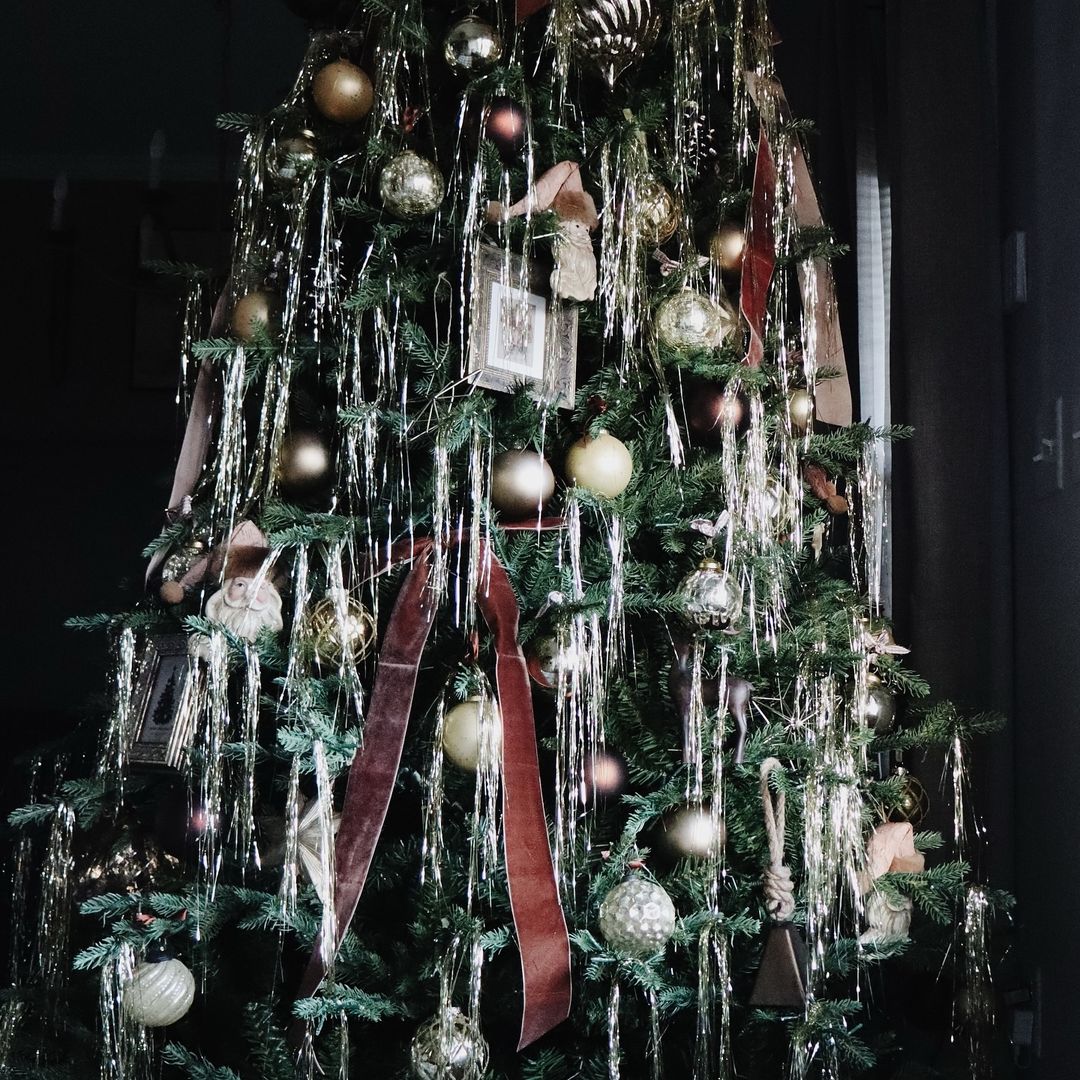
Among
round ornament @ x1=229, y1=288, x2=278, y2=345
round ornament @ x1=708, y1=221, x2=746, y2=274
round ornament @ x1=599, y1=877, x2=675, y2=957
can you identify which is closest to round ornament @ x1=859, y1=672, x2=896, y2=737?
round ornament @ x1=599, y1=877, x2=675, y2=957

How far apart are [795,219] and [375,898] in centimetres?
94

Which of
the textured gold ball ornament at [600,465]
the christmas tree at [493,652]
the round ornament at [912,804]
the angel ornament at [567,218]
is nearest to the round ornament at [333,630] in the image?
the christmas tree at [493,652]

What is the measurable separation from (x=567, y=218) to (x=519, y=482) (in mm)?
302

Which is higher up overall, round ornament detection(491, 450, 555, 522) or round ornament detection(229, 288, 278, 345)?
round ornament detection(229, 288, 278, 345)

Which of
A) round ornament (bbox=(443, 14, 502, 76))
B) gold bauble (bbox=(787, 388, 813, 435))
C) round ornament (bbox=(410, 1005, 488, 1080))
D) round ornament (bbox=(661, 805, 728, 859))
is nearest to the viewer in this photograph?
round ornament (bbox=(410, 1005, 488, 1080))

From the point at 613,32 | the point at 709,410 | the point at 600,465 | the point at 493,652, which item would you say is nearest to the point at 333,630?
the point at 493,652

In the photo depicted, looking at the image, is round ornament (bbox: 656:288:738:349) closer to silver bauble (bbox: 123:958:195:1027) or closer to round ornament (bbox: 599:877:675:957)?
round ornament (bbox: 599:877:675:957)

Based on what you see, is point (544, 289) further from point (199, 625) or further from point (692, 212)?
point (199, 625)

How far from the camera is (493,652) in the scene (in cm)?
110

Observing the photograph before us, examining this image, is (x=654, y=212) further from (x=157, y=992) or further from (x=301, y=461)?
(x=157, y=992)

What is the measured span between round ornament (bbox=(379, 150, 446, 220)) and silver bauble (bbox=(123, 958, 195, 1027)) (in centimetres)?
79

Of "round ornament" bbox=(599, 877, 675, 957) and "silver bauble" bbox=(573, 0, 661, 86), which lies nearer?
"round ornament" bbox=(599, 877, 675, 957)

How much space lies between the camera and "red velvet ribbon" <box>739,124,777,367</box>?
3.99ft

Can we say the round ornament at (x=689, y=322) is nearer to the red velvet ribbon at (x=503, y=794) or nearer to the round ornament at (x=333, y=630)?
the red velvet ribbon at (x=503, y=794)
